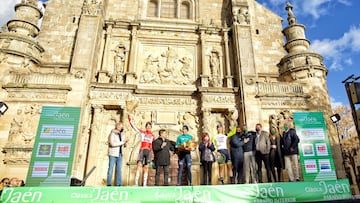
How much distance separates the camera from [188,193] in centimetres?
496

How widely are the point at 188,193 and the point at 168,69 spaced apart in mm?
9111

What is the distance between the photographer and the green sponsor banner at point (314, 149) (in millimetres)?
8523

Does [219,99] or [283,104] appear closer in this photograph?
[283,104]

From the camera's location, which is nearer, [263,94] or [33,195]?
[33,195]

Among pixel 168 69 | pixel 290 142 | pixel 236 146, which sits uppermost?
pixel 168 69

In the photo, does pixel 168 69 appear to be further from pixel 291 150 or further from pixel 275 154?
pixel 291 150

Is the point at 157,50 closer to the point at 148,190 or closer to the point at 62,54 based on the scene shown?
the point at 62,54

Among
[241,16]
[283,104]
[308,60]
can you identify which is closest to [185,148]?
[283,104]

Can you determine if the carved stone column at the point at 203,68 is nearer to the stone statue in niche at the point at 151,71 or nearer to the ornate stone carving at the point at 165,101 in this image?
the ornate stone carving at the point at 165,101

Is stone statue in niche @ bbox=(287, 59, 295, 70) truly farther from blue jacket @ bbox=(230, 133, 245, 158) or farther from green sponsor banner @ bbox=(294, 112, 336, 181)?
blue jacket @ bbox=(230, 133, 245, 158)

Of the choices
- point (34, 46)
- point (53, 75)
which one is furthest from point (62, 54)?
point (53, 75)

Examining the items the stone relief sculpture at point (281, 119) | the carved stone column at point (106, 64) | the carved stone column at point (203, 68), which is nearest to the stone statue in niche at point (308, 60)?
the stone relief sculpture at point (281, 119)

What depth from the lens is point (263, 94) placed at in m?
11.8

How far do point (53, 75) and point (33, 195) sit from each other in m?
7.81
